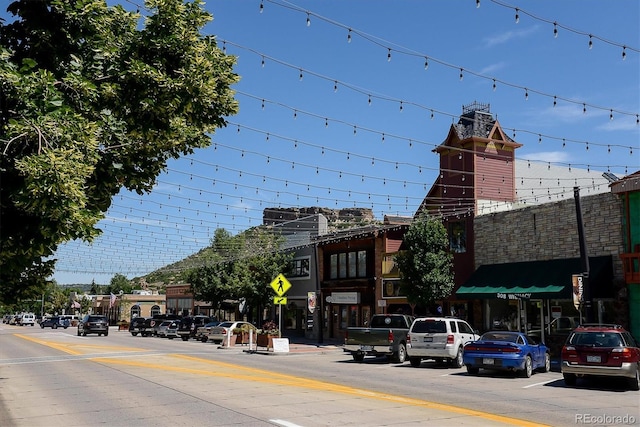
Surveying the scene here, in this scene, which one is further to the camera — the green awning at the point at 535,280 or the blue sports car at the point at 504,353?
the green awning at the point at 535,280

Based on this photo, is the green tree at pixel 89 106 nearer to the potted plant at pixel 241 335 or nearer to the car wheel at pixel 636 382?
the car wheel at pixel 636 382

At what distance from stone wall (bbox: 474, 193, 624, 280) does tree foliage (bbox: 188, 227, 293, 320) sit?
2021cm

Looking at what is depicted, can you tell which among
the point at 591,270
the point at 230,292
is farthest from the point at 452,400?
the point at 230,292

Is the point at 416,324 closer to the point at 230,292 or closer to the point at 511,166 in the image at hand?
the point at 511,166

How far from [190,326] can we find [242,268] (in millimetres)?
6018

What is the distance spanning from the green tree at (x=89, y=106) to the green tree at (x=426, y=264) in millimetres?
23476

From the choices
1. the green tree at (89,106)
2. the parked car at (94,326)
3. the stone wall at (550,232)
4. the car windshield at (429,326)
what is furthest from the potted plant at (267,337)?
the parked car at (94,326)

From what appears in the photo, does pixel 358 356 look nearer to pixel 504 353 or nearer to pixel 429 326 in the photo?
pixel 429 326

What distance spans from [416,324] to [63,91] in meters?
18.1

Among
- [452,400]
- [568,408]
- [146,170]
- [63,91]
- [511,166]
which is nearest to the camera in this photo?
[63,91]

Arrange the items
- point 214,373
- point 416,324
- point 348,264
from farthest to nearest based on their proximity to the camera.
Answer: point 348,264 → point 416,324 → point 214,373

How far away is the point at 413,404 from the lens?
43.8 ft

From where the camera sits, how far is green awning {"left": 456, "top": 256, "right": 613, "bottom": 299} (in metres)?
25.4

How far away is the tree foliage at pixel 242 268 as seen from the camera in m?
48.8
